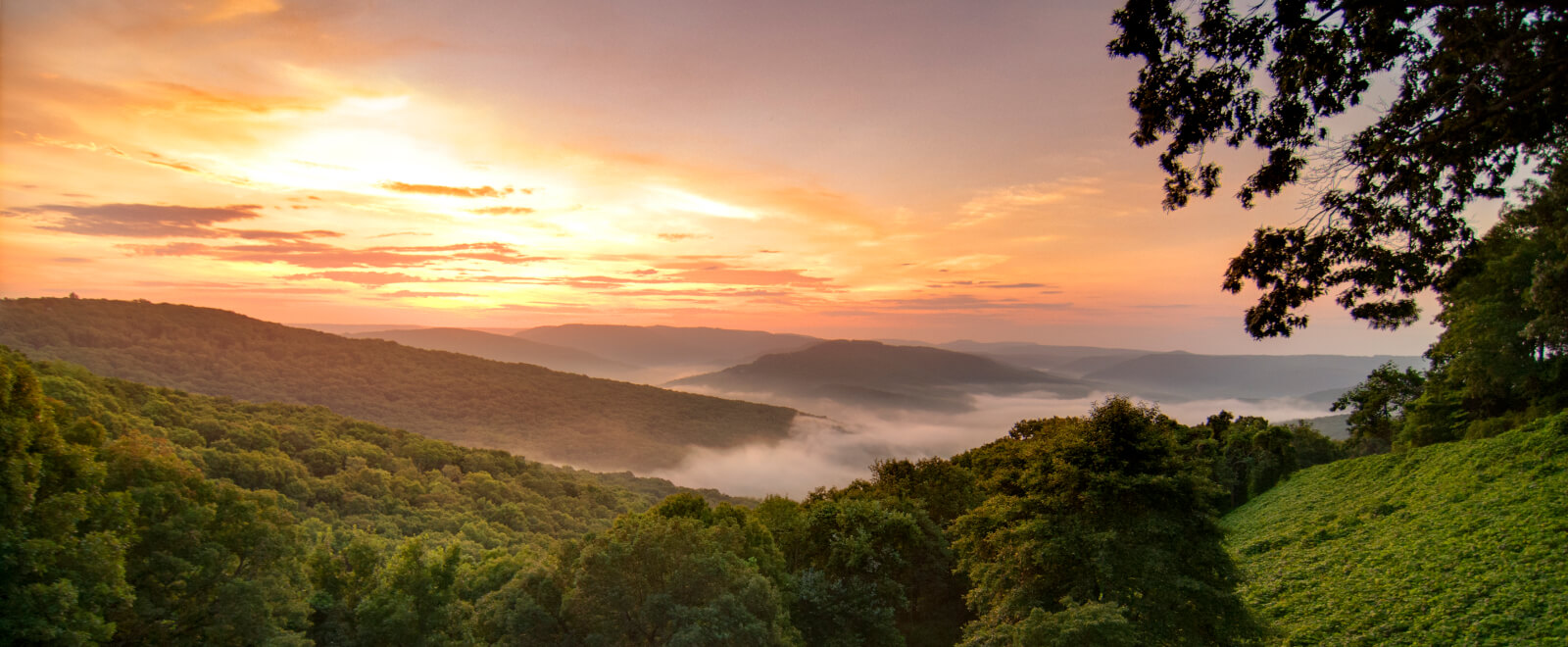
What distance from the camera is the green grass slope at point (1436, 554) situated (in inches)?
593

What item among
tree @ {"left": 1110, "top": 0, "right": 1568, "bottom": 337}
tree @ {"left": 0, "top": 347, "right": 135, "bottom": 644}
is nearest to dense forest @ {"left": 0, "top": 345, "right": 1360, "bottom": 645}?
tree @ {"left": 0, "top": 347, "right": 135, "bottom": 644}

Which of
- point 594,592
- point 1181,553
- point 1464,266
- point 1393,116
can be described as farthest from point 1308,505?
point 594,592

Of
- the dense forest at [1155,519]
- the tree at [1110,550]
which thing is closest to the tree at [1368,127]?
the dense forest at [1155,519]

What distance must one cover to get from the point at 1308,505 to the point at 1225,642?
73.4ft

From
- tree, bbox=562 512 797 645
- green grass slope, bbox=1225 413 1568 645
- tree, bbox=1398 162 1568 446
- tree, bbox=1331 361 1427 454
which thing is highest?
tree, bbox=1398 162 1568 446

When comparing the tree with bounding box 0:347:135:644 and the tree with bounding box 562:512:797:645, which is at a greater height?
the tree with bounding box 0:347:135:644

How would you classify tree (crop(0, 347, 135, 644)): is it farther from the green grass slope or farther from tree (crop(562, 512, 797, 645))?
the green grass slope

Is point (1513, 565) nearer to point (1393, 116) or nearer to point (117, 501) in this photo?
point (1393, 116)

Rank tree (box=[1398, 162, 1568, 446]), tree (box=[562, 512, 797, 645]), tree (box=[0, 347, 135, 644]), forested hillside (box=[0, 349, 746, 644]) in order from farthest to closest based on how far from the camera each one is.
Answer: tree (box=[1398, 162, 1568, 446])
tree (box=[562, 512, 797, 645])
forested hillside (box=[0, 349, 746, 644])
tree (box=[0, 347, 135, 644])

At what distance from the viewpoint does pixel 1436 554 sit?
18625mm

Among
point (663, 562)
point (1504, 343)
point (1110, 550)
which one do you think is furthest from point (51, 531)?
point (1504, 343)

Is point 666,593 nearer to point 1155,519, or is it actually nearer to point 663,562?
Answer: point 663,562

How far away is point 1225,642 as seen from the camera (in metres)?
16.1

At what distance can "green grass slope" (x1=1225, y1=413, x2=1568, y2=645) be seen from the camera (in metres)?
15.1
